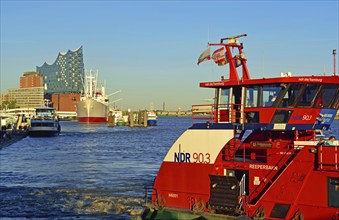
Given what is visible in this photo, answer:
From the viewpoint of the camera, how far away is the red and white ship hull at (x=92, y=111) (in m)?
184

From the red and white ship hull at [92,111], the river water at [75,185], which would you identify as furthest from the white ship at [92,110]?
the river water at [75,185]

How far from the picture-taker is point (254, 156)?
19547mm

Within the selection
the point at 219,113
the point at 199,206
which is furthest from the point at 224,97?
the point at 199,206

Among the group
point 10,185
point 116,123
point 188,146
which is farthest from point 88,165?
point 116,123

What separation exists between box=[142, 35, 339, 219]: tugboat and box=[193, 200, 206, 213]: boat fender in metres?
0.02

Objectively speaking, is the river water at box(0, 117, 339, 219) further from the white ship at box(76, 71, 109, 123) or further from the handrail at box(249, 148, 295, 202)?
the white ship at box(76, 71, 109, 123)

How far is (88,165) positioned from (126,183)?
13511 millimetres

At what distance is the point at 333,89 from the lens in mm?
18281

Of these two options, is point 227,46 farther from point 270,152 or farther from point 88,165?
point 88,165

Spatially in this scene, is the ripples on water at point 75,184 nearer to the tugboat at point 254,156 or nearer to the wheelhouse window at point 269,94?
the tugboat at point 254,156

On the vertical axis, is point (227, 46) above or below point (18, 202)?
above

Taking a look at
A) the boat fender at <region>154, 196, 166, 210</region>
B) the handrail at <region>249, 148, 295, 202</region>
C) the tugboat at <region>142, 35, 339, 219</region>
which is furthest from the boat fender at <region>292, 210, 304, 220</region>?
the boat fender at <region>154, 196, 166, 210</region>

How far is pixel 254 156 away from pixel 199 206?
2.74 meters

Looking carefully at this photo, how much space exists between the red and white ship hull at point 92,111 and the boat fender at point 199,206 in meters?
166
